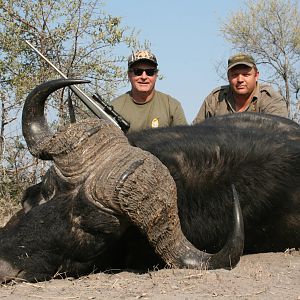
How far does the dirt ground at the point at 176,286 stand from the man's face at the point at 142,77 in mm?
4535

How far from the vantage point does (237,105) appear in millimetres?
8758

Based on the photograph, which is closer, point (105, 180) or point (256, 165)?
point (105, 180)

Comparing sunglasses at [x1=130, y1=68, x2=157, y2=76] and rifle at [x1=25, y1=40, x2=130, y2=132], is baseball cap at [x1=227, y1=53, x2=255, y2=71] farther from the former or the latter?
rifle at [x1=25, y1=40, x2=130, y2=132]

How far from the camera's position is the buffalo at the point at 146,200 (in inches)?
168

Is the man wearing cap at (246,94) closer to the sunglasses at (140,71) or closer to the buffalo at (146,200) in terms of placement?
the sunglasses at (140,71)

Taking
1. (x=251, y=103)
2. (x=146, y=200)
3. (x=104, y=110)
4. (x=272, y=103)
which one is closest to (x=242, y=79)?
(x=251, y=103)

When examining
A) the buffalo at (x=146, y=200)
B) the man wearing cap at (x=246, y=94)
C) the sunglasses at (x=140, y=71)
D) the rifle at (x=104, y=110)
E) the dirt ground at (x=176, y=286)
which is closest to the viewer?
the dirt ground at (x=176, y=286)

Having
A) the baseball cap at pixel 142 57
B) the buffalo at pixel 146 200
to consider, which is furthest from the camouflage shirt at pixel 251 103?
the buffalo at pixel 146 200

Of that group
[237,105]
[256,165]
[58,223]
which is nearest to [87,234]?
[58,223]

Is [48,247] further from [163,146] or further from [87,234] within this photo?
[163,146]

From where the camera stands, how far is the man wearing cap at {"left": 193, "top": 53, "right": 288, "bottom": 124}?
8.53m

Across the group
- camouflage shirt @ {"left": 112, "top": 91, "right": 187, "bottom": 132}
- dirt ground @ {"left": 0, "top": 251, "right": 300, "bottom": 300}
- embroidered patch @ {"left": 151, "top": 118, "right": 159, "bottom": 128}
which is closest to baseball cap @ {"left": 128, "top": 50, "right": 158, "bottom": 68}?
camouflage shirt @ {"left": 112, "top": 91, "right": 187, "bottom": 132}

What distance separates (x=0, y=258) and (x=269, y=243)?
2.06m

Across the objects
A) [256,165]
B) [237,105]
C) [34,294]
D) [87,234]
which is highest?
[237,105]
